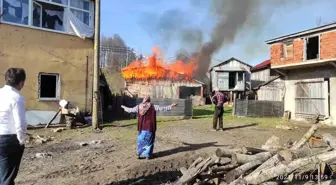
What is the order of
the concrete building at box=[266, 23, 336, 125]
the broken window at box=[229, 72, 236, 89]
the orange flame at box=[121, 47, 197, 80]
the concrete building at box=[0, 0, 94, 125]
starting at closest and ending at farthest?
the concrete building at box=[0, 0, 94, 125]
the concrete building at box=[266, 23, 336, 125]
the orange flame at box=[121, 47, 197, 80]
the broken window at box=[229, 72, 236, 89]

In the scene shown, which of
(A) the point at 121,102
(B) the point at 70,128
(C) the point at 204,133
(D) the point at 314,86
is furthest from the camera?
(A) the point at 121,102

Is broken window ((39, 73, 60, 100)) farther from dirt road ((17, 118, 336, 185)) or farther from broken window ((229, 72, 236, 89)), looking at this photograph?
broken window ((229, 72, 236, 89))

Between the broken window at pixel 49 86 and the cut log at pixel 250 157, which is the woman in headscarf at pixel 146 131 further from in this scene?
the broken window at pixel 49 86

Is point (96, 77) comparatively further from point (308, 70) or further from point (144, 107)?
point (308, 70)

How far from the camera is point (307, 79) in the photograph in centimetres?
1856

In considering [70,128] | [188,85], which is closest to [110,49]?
[188,85]

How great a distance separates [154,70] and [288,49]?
2155 centimetres

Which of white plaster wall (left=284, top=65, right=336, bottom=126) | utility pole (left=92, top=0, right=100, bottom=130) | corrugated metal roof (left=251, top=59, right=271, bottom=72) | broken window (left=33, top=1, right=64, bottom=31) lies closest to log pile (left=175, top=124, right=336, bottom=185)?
utility pole (left=92, top=0, right=100, bottom=130)

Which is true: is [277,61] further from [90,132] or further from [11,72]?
[11,72]

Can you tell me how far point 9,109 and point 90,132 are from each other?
8.57 m

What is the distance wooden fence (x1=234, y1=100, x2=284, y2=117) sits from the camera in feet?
65.8

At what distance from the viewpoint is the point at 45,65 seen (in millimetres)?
13969

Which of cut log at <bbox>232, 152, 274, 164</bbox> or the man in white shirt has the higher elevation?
the man in white shirt

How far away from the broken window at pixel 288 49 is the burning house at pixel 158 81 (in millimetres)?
18237
